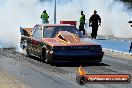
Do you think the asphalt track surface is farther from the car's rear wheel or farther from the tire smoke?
the tire smoke

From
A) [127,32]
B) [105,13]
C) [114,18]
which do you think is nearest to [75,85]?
[127,32]

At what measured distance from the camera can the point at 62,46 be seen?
553 inches

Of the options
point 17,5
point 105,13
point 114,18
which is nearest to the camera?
point 114,18

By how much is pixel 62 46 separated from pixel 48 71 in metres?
1.55

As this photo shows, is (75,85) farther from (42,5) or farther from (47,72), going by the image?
(42,5)

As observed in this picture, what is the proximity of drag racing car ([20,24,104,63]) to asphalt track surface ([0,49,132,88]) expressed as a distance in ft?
0.88

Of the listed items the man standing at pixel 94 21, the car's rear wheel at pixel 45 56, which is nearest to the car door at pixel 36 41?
the car's rear wheel at pixel 45 56

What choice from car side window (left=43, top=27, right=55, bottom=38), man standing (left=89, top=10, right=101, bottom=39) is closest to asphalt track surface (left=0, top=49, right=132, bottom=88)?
→ car side window (left=43, top=27, right=55, bottom=38)

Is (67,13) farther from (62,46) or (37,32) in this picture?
(62,46)

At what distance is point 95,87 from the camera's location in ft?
31.8

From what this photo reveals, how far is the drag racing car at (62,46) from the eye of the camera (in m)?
14.1

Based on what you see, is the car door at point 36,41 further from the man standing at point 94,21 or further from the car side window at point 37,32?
the man standing at point 94,21

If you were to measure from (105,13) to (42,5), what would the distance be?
18805 millimetres

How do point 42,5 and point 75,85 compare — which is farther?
point 42,5
